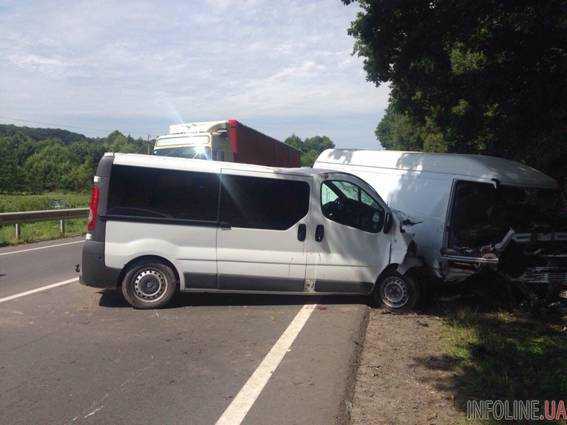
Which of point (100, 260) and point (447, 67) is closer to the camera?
point (100, 260)

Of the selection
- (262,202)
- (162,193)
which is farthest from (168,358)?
(262,202)

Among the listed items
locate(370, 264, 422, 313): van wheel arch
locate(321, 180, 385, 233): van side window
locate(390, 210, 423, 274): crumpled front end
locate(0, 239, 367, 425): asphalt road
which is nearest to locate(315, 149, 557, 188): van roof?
locate(390, 210, 423, 274): crumpled front end

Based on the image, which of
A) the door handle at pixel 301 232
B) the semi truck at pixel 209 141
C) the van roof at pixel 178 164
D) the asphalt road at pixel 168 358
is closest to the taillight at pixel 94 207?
the van roof at pixel 178 164

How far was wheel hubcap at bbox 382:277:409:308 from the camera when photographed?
7.31 meters

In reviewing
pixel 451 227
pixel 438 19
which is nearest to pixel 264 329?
pixel 451 227

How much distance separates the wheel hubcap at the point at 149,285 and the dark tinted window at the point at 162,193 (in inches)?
29.4

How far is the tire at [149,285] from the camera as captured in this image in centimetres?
700

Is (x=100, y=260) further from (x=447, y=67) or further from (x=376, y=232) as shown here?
(x=447, y=67)

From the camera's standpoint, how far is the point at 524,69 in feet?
44.5

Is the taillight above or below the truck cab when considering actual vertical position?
below

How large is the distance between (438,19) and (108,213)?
32.4 feet

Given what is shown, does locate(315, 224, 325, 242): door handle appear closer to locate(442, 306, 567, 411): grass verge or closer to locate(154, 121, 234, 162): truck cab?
locate(442, 306, 567, 411): grass verge

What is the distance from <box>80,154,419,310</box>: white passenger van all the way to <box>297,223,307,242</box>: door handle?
0.01 m

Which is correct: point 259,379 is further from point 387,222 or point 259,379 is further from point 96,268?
point 387,222
